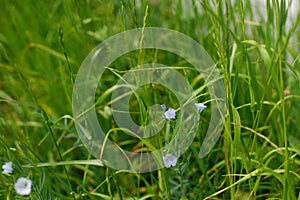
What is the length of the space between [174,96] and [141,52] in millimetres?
259

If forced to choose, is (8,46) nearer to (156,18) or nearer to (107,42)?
(156,18)

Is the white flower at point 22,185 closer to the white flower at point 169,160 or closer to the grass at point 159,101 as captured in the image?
the grass at point 159,101

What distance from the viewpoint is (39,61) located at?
1732mm

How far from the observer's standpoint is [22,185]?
2.91 feet

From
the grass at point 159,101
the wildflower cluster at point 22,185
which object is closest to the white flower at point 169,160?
the grass at point 159,101

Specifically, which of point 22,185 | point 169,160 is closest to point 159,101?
point 169,160

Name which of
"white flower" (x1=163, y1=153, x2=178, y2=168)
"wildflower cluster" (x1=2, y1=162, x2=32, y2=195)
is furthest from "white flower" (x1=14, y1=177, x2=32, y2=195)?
"white flower" (x1=163, y1=153, x2=178, y2=168)

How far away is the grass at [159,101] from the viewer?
1019 millimetres

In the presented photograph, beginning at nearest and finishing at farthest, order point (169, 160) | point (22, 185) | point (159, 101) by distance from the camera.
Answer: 1. point (22, 185)
2. point (169, 160)
3. point (159, 101)

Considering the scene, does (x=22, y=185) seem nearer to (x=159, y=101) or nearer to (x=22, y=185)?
(x=22, y=185)

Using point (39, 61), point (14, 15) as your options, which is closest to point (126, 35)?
point (39, 61)

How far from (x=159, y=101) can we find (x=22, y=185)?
1.37 ft

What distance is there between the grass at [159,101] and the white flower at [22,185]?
1.3 inches

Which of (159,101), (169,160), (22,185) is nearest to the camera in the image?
(22,185)
